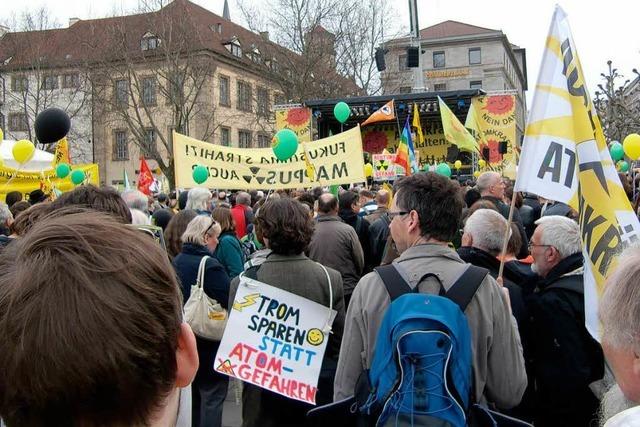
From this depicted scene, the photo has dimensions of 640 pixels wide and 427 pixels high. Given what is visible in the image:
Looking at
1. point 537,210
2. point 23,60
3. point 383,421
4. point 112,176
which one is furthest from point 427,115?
point 112,176

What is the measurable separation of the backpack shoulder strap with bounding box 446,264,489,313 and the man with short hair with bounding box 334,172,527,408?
0.11ft

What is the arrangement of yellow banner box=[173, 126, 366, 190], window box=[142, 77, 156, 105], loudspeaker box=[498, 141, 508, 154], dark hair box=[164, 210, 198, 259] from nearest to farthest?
dark hair box=[164, 210, 198, 259] → yellow banner box=[173, 126, 366, 190] → loudspeaker box=[498, 141, 508, 154] → window box=[142, 77, 156, 105]

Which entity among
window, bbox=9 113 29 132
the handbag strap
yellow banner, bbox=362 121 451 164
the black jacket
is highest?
window, bbox=9 113 29 132

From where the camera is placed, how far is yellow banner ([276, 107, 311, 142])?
1761 cm

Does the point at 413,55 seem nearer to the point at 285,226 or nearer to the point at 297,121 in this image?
the point at 297,121

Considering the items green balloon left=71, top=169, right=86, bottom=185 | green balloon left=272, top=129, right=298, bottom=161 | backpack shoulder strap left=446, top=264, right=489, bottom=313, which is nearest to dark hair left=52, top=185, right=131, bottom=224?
backpack shoulder strap left=446, top=264, right=489, bottom=313

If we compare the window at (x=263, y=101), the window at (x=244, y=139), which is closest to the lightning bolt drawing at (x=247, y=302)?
the window at (x=263, y=101)

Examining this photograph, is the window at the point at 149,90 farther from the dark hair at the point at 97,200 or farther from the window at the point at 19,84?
the dark hair at the point at 97,200

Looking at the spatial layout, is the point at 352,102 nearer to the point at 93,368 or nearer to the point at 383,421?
the point at 383,421

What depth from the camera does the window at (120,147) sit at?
154 feet

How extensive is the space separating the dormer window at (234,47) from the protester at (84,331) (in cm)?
5022

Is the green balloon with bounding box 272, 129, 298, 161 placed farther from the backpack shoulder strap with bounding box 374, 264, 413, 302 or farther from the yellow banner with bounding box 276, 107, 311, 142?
the yellow banner with bounding box 276, 107, 311, 142

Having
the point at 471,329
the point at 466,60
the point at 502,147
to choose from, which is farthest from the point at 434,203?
the point at 466,60

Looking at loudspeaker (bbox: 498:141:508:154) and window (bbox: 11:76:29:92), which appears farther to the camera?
window (bbox: 11:76:29:92)
